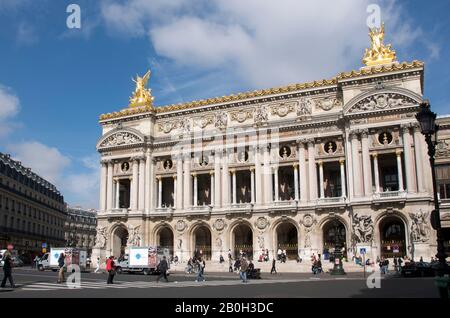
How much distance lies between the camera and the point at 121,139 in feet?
207

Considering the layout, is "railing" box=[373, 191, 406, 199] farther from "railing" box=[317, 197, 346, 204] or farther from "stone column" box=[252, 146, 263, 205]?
"stone column" box=[252, 146, 263, 205]

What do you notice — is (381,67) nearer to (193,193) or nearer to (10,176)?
(193,193)

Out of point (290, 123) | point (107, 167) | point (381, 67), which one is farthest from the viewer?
point (107, 167)

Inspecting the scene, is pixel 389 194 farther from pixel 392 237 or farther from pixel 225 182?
pixel 225 182

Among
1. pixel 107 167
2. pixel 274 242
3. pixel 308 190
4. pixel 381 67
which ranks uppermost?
pixel 381 67

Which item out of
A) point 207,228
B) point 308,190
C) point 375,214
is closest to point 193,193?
point 207,228

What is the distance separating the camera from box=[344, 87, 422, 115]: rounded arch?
157ft

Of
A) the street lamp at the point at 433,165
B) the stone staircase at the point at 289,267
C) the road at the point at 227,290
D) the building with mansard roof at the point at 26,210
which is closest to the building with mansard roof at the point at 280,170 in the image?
the stone staircase at the point at 289,267

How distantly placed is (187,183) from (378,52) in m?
25.6

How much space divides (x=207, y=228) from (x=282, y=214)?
391 inches

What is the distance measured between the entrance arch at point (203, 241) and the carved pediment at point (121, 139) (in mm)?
12874

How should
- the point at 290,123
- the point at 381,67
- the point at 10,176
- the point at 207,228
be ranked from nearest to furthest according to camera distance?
the point at 381,67 → the point at 290,123 → the point at 207,228 → the point at 10,176

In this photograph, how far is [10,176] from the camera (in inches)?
3014

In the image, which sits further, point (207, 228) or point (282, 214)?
point (207, 228)
